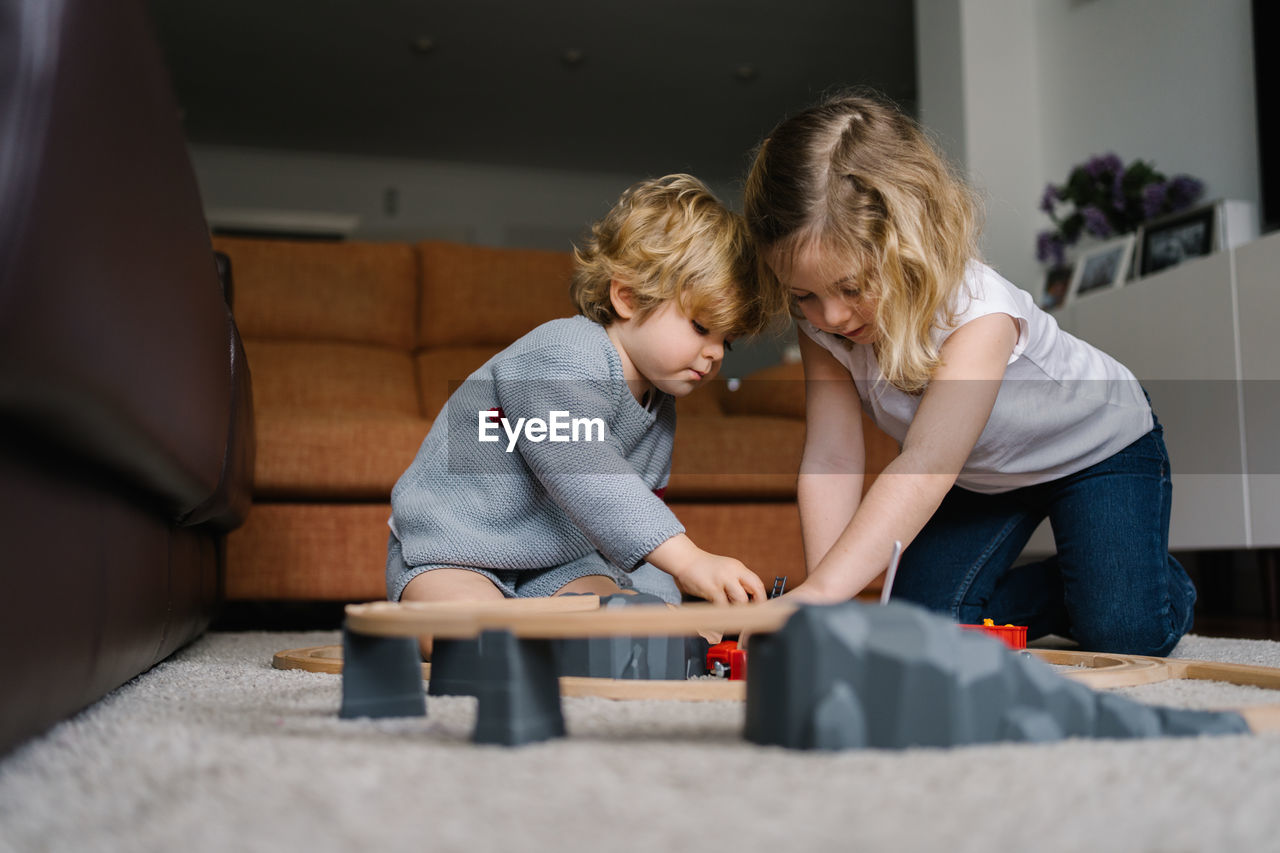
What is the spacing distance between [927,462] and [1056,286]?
1866 millimetres

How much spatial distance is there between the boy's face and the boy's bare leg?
279mm

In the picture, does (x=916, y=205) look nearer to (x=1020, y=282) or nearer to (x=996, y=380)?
(x=996, y=380)

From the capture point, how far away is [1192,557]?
8.14 ft

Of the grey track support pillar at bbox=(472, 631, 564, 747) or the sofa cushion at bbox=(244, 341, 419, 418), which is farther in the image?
the sofa cushion at bbox=(244, 341, 419, 418)

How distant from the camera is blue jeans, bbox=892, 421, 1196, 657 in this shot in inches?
48.4

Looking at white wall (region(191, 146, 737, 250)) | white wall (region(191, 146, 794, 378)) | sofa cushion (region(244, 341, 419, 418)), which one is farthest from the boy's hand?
white wall (region(191, 146, 737, 250))

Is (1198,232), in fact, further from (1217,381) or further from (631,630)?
(631,630)

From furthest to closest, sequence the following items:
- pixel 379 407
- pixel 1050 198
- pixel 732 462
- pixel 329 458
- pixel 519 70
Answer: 1. pixel 519 70
2. pixel 1050 198
3. pixel 379 407
4. pixel 732 462
5. pixel 329 458

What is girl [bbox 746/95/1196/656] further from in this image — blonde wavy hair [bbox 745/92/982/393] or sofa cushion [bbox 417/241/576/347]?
sofa cushion [bbox 417/241/576/347]

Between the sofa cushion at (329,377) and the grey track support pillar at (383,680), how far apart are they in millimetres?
A: 1653

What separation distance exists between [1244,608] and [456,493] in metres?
1.95

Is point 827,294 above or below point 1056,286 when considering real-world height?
below

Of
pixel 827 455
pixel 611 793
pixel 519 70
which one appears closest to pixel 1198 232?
pixel 827 455

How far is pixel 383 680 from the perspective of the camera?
61 cm
